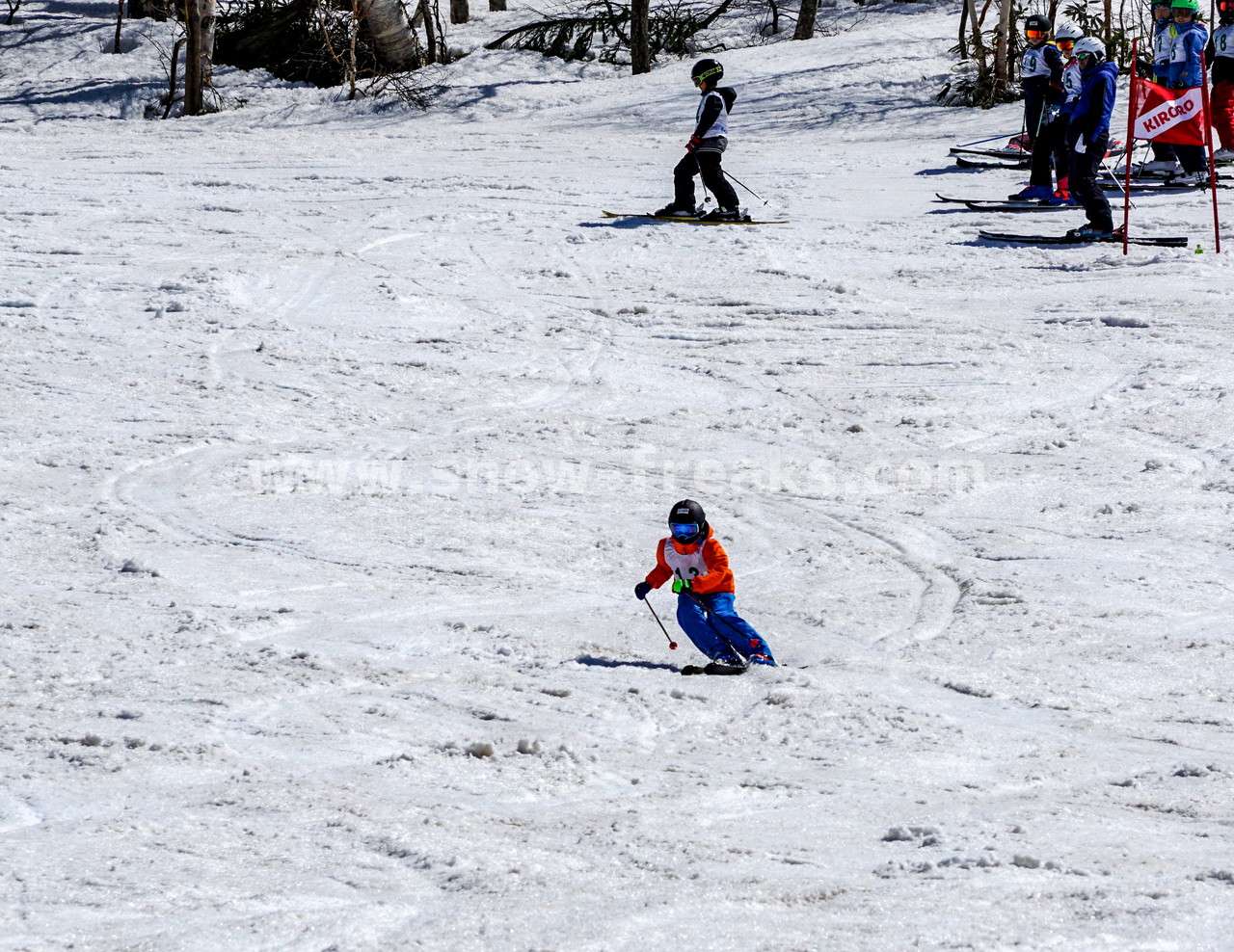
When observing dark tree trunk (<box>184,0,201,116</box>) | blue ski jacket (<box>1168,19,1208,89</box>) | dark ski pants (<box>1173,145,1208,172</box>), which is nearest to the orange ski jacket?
blue ski jacket (<box>1168,19,1208,89</box>)

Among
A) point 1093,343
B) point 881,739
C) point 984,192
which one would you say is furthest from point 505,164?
point 881,739

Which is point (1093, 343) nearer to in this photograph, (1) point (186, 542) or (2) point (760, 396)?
(2) point (760, 396)

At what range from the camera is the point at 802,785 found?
15.3 ft

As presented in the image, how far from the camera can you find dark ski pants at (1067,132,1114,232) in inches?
508

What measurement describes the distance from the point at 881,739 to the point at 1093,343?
6.25 metres

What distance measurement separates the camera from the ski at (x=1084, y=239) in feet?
42.1

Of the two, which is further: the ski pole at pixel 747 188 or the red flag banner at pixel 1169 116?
the ski pole at pixel 747 188

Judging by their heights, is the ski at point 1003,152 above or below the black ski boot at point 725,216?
above

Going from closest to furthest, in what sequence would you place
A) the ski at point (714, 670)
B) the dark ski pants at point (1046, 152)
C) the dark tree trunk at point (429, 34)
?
1. the ski at point (714, 670)
2. the dark ski pants at point (1046, 152)
3. the dark tree trunk at point (429, 34)

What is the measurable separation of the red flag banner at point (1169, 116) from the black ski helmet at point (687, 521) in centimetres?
851

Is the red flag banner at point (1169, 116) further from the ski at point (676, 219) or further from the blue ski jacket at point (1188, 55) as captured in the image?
the ski at point (676, 219)

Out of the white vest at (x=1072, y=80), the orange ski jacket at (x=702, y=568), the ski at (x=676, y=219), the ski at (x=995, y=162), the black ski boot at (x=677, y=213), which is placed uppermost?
the white vest at (x=1072, y=80)

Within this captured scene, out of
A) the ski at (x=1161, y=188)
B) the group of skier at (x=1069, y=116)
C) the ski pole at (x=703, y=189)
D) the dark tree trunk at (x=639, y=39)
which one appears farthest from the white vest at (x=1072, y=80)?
the dark tree trunk at (x=639, y=39)

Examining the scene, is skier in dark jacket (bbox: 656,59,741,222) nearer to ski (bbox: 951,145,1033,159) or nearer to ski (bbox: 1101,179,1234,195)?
ski (bbox: 951,145,1033,159)
